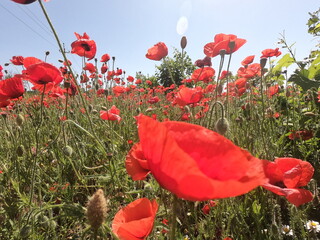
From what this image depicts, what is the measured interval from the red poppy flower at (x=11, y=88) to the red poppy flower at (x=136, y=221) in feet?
4.80

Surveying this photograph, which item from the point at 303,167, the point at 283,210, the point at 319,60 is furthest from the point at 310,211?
the point at 303,167

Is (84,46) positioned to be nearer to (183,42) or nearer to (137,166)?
(183,42)

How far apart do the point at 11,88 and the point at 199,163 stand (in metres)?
1.72

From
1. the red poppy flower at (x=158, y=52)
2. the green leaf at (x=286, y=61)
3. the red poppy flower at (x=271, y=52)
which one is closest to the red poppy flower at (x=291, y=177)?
the red poppy flower at (x=158, y=52)

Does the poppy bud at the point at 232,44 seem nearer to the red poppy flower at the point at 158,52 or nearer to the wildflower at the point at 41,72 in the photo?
the red poppy flower at the point at 158,52

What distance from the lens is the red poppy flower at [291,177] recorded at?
0.62 metres

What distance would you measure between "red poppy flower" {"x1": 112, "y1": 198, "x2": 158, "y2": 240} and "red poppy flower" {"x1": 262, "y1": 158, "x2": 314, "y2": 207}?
1.03 ft

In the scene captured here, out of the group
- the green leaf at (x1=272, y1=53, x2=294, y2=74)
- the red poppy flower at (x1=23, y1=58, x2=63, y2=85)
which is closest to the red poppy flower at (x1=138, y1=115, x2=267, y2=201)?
the red poppy flower at (x1=23, y1=58, x2=63, y2=85)

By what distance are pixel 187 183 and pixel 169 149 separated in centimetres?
6

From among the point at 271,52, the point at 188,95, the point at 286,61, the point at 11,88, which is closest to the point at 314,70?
the point at 286,61

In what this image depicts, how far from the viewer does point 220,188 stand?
0.33m

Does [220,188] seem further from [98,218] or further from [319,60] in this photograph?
[319,60]

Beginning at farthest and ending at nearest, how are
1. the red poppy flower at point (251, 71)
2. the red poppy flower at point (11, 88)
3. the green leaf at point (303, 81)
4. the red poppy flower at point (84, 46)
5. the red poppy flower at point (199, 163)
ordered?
1. the red poppy flower at point (251, 71)
2. the red poppy flower at point (84, 46)
3. the green leaf at point (303, 81)
4. the red poppy flower at point (11, 88)
5. the red poppy flower at point (199, 163)

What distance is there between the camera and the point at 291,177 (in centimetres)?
68
